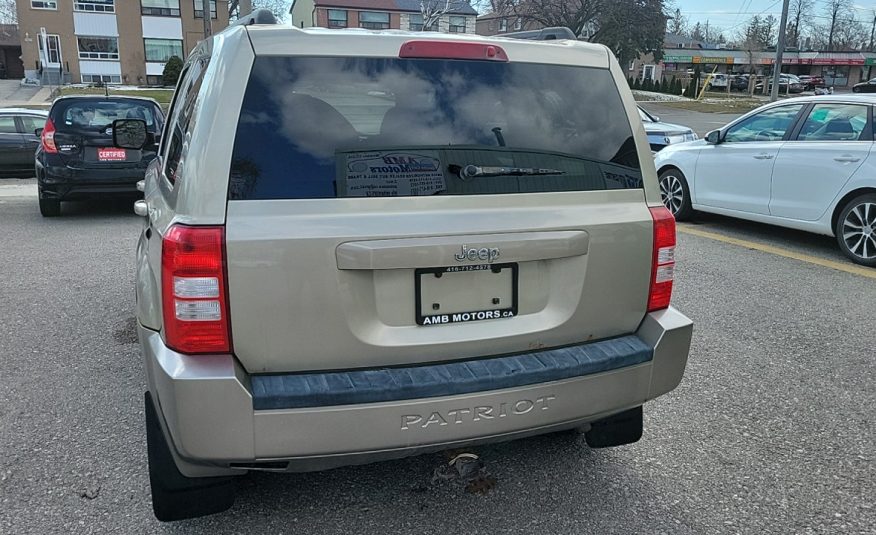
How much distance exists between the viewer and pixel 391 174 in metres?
2.46

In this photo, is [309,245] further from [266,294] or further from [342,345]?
[342,345]

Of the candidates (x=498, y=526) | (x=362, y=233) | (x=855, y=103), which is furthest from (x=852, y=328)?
(x=362, y=233)

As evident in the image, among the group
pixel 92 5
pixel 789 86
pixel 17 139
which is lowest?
pixel 17 139

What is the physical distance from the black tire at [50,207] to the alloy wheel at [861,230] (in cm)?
958

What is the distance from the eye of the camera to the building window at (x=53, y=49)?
4884 cm

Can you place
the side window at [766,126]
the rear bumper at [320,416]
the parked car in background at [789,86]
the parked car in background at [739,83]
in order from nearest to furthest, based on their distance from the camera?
the rear bumper at [320,416] → the side window at [766,126] → the parked car in background at [789,86] → the parked car in background at [739,83]

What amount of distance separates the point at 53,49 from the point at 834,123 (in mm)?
54247

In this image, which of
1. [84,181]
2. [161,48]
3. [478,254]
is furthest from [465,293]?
[161,48]

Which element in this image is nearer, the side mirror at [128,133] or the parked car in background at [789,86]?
the side mirror at [128,133]

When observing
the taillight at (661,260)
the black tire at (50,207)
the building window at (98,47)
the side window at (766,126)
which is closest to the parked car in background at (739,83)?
the building window at (98,47)

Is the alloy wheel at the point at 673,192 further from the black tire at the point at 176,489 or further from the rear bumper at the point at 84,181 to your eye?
the black tire at the point at 176,489

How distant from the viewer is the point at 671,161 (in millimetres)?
9312

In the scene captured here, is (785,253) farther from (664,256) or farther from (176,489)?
(176,489)

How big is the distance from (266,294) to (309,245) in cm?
22
